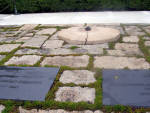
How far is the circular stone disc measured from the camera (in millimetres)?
3648

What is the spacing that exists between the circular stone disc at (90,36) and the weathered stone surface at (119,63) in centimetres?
73

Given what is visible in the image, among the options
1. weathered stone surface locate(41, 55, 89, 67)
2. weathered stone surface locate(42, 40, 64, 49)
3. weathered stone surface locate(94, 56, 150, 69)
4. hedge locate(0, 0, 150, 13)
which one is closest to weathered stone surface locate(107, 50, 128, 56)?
weathered stone surface locate(94, 56, 150, 69)

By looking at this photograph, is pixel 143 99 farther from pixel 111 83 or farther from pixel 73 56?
pixel 73 56

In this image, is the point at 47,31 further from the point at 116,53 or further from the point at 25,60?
the point at 116,53

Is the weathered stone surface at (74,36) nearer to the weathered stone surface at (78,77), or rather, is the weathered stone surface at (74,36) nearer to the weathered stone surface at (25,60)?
the weathered stone surface at (25,60)

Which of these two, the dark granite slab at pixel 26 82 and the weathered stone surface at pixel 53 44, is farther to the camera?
the weathered stone surface at pixel 53 44

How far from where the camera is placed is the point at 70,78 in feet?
7.91

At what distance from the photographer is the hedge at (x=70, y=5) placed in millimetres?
7410

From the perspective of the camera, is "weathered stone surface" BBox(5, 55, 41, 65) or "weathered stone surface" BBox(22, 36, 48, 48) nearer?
"weathered stone surface" BBox(5, 55, 41, 65)

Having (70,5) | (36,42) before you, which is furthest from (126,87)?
(70,5)

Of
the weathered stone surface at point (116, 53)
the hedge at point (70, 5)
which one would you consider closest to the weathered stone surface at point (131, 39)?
the weathered stone surface at point (116, 53)

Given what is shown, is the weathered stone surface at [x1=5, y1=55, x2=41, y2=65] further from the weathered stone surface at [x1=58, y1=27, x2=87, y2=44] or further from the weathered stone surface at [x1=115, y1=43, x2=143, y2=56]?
the weathered stone surface at [x1=115, y1=43, x2=143, y2=56]

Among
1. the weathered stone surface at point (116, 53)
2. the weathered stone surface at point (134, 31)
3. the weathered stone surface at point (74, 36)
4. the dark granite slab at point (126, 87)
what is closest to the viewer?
the dark granite slab at point (126, 87)

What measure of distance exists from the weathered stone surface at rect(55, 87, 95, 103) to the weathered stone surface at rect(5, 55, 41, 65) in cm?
97
